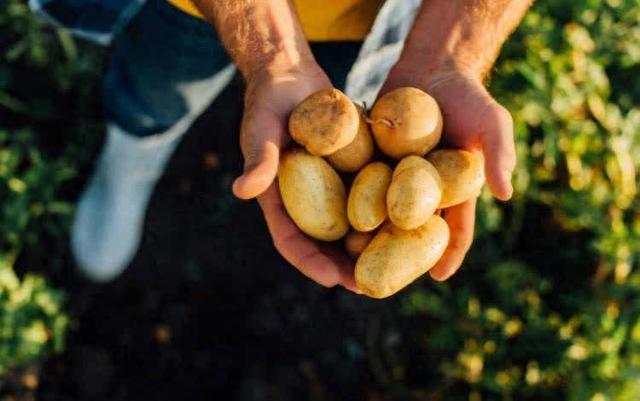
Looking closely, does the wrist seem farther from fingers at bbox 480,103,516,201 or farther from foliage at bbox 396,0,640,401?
foliage at bbox 396,0,640,401

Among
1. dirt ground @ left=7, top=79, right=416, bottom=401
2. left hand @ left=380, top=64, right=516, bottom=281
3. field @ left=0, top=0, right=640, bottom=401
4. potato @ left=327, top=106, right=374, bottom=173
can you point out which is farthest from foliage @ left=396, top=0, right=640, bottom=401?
potato @ left=327, top=106, right=374, bottom=173

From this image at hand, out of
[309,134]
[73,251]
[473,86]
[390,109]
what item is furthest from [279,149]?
[73,251]

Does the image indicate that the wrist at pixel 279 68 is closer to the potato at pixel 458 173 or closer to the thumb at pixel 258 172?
the thumb at pixel 258 172

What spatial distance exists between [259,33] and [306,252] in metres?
0.43

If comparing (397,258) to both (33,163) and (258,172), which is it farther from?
(33,163)

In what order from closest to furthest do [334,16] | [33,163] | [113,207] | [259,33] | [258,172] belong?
[258,172]
[259,33]
[334,16]
[33,163]
[113,207]

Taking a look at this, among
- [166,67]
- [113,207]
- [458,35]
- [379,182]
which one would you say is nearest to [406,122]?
[379,182]

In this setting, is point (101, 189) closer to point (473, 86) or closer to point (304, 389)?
point (304, 389)

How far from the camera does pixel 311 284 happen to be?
2.33 meters

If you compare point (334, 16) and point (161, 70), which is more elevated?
point (334, 16)

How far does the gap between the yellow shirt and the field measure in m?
0.58

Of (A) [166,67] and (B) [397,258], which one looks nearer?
(B) [397,258]

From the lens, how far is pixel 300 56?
1464 mm

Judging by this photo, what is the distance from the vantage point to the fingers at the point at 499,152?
130 centimetres
